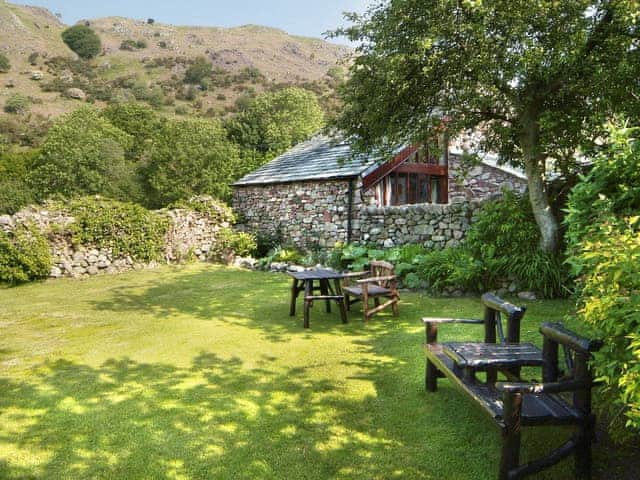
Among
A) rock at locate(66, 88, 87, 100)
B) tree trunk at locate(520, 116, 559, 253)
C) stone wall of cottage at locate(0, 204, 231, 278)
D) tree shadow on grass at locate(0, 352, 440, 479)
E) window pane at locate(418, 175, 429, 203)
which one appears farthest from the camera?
rock at locate(66, 88, 87, 100)

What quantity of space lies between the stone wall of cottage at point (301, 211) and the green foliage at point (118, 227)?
4.00m

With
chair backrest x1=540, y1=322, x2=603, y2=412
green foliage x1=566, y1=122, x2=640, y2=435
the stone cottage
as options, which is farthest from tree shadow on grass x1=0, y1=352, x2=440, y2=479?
the stone cottage

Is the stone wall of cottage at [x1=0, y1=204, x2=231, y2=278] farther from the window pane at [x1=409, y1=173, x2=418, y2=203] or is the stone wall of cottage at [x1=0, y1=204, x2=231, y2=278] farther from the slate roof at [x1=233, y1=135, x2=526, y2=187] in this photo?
the window pane at [x1=409, y1=173, x2=418, y2=203]

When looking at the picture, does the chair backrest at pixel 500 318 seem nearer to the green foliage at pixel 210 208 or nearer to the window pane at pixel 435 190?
the green foliage at pixel 210 208

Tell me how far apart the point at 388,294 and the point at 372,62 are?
4071 millimetres

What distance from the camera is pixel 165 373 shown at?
4.85 m

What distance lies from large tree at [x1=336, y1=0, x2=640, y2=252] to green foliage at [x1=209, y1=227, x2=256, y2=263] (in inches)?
298

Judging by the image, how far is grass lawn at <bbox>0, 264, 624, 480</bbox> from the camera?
3.04m

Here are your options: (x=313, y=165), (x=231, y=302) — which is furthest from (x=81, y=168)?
(x=231, y=302)

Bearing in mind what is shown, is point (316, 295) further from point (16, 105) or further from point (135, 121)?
point (16, 105)

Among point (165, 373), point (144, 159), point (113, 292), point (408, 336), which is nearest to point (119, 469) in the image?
point (165, 373)

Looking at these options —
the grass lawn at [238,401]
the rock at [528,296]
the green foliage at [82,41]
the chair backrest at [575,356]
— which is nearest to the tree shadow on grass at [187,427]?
the grass lawn at [238,401]

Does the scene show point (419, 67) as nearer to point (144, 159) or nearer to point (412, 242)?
point (412, 242)

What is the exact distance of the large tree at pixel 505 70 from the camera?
256 inches
